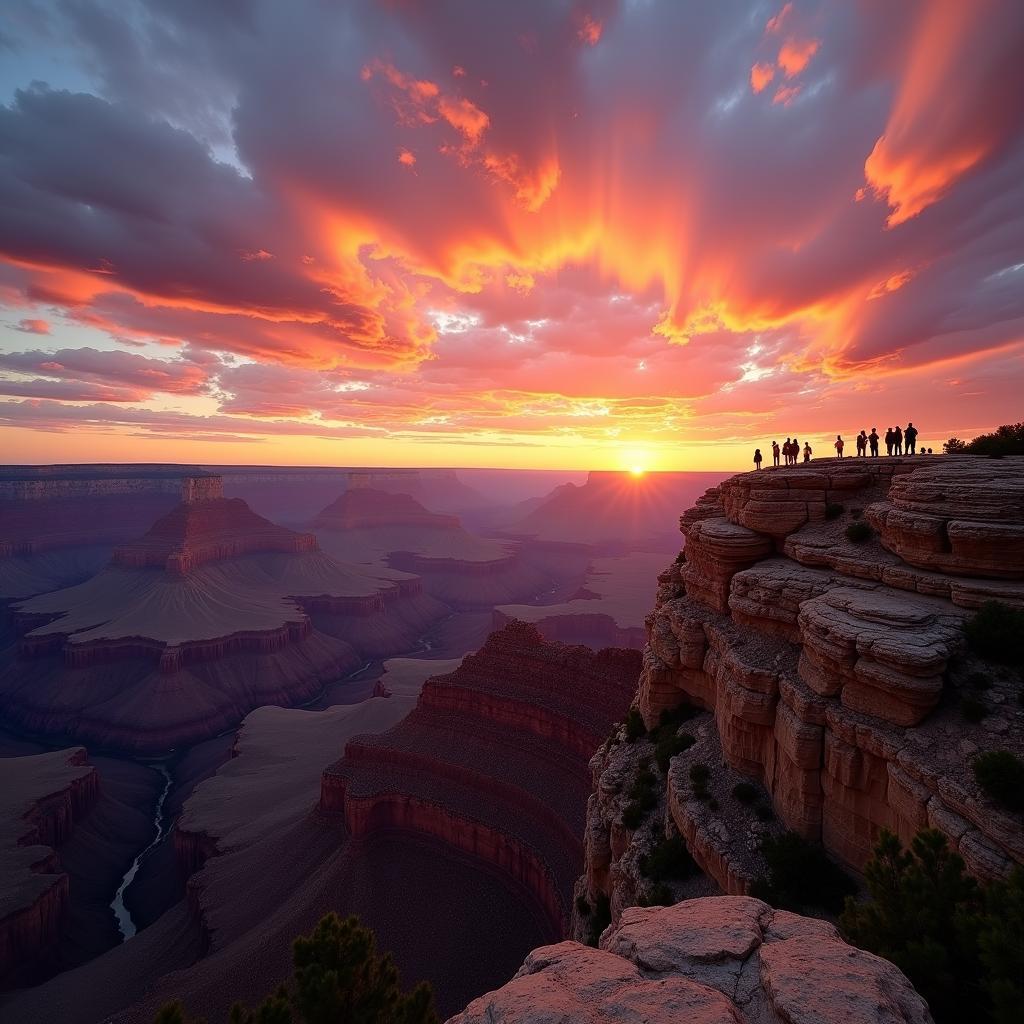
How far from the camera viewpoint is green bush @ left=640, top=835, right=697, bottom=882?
2039 cm

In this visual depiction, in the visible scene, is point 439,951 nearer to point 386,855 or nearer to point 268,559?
point 386,855

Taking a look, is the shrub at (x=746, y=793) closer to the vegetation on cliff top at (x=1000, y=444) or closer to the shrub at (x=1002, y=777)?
the shrub at (x=1002, y=777)

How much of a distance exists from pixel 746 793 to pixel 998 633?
1056 cm

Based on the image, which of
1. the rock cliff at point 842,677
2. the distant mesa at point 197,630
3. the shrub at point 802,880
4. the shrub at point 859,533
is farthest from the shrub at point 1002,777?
the distant mesa at point 197,630

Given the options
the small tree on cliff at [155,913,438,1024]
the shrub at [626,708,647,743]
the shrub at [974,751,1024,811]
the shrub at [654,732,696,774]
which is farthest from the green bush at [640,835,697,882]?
the shrub at [974,751,1024,811]

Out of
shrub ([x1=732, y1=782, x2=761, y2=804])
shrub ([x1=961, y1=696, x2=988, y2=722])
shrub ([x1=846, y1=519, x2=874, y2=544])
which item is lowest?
shrub ([x1=732, y1=782, x2=761, y2=804])

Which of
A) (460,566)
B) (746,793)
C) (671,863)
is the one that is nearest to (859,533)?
(746,793)

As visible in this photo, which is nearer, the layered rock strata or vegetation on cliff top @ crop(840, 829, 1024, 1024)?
vegetation on cliff top @ crop(840, 829, 1024, 1024)

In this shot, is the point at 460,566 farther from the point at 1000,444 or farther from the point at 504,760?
the point at 1000,444

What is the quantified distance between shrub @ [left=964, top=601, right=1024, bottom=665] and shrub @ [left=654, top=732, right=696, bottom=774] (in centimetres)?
1304

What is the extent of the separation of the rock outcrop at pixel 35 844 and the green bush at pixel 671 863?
1869 inches

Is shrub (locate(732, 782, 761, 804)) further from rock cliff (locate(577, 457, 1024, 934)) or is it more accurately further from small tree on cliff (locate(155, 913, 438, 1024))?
small tree on cliff (locate(155, 913, 438, 1024))

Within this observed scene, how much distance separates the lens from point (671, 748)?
84.9 ft

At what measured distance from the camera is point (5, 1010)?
33.1 m
